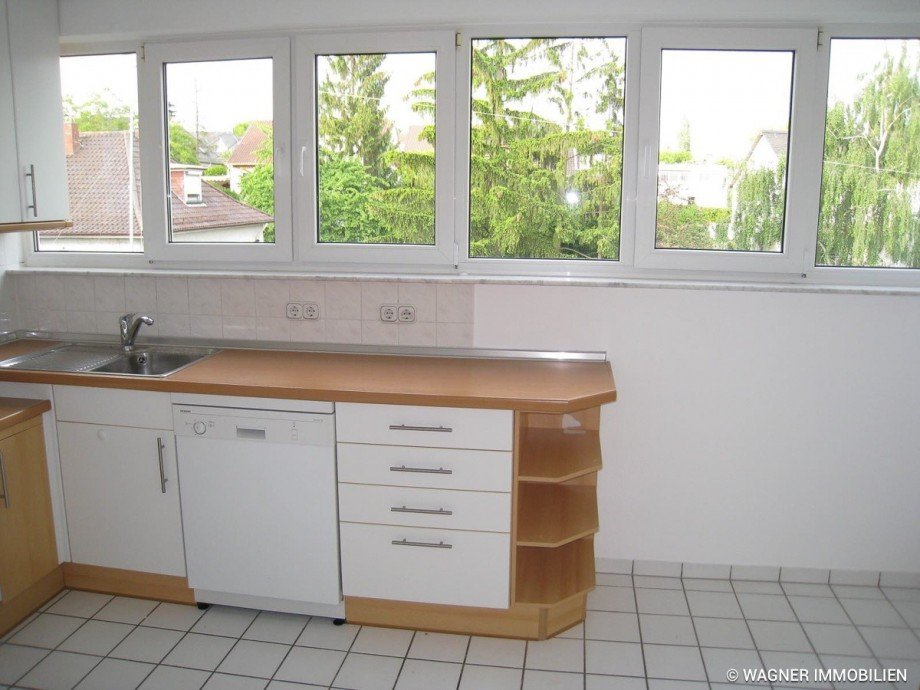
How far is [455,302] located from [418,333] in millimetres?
201

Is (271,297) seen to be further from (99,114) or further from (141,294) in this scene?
(99,114)

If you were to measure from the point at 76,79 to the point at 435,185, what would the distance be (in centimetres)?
175

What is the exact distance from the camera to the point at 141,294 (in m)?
3.34

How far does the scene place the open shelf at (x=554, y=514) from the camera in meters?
2.62

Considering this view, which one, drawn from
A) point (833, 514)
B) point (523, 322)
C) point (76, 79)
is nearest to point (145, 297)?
point (76, 79)

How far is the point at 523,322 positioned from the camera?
3076mm

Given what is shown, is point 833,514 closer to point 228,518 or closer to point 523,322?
point 523,322

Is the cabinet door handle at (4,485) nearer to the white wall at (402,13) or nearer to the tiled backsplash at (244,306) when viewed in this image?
the tiled backsplash at (244,306)

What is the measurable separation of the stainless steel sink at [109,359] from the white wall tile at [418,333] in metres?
0.81

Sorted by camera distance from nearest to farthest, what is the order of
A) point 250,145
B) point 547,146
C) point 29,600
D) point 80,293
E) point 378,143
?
1. point 29,600
2. point 547,146
3. point 378,143
4. point 250,145
5. point 80,293

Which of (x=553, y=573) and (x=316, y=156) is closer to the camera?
(x=553, y=573)

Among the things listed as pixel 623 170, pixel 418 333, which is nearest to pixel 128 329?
pixel 418 333

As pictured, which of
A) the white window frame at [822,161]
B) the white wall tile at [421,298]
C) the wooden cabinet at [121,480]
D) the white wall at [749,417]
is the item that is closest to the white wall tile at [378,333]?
the white wall tile at [421,298]

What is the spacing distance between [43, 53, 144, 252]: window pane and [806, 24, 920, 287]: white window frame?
2.86 meters
